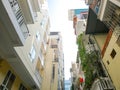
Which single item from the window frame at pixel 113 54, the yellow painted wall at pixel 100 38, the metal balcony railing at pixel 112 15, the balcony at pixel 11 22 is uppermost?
the balcony at pixel 11 22

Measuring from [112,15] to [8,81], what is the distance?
7926mm

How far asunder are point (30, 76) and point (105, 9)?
7238 mm

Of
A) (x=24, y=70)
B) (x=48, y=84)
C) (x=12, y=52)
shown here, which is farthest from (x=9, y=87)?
(x=48, y=84)

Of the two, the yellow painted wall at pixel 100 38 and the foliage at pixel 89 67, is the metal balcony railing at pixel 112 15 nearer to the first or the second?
the foliage at pixel 89 67

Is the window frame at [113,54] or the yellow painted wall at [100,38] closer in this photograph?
the window frame at [113,54]

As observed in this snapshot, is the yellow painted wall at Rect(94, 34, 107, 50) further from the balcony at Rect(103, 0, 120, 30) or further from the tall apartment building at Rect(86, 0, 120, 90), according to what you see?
the balcony at Rect(103, 0, 120, 30)

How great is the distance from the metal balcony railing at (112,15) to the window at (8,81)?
24.3 ft

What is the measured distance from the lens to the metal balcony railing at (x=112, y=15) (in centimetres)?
896

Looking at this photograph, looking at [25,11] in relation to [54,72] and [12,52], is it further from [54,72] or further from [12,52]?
[54,72]

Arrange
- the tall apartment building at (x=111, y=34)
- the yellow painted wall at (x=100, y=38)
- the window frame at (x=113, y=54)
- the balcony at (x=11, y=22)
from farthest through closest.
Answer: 1. the yellow painted wall at (x=100, y=38)
2. the window frame at (x=113, y=54)
3. the tall apartment building at (x=111, y=34)
4. the balcony at (x=11, y=22)

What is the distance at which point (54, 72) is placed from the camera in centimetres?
1992

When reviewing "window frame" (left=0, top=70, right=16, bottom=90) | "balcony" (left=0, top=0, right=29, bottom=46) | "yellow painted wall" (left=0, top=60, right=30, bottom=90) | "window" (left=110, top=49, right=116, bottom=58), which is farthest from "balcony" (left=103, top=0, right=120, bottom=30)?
"window frame" (left=0, top=70, right=16, bottom=90)

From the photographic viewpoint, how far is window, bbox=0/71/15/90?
32.2 ft

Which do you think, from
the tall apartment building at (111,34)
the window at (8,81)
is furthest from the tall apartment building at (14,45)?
the tall apartment building at (111,34)
